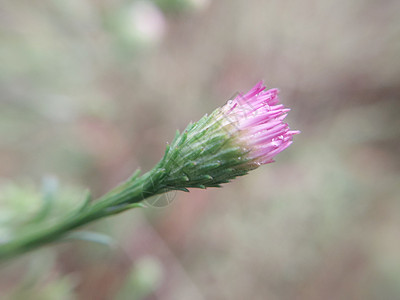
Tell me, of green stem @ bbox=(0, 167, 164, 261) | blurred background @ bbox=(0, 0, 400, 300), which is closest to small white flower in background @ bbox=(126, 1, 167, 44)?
blurred background @ bbox=(0, 0, 400, 300)

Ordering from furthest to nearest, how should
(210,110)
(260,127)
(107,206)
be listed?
(210,110) → (107,206) → (260,127)

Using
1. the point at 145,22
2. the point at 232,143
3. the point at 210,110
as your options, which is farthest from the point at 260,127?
Answer: the point at 210,110

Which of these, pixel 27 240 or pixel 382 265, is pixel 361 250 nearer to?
pixel 382 265

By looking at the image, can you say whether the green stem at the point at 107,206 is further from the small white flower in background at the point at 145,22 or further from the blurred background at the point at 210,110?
the small white flower in background at the point at 145,22

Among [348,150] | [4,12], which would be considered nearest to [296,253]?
[348,150]

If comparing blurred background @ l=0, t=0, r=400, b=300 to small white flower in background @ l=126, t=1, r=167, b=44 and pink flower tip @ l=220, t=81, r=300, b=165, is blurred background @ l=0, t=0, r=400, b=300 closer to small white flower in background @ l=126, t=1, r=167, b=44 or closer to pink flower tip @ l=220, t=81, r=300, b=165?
small white flower in background @ l=126, t=1, r=167, b=44

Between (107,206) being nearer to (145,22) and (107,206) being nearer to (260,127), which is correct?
(260,127)

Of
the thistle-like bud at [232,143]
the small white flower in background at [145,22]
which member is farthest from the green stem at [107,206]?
the small white flower in background at [145,22]
